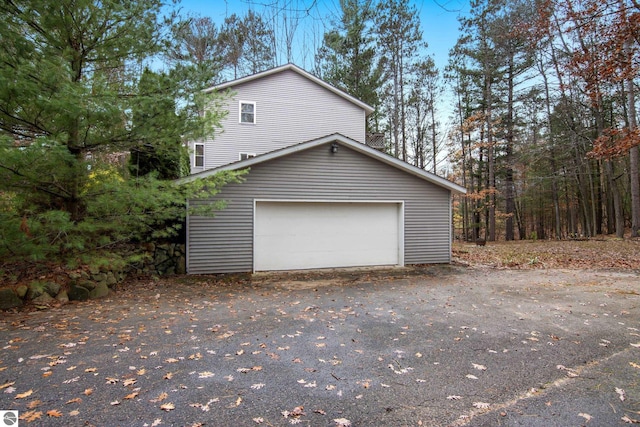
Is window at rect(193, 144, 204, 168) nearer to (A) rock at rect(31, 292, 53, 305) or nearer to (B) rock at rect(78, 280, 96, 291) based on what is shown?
(B) rock at rect(78, 280, 96, 291)

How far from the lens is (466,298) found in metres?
6.04

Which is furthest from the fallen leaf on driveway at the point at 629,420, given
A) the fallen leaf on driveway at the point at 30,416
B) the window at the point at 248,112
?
the window at the point at 248,112

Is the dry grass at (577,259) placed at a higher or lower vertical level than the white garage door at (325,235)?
lower

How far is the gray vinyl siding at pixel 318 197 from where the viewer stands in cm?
822

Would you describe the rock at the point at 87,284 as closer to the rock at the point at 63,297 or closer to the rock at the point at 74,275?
the rock at the point at 74,275

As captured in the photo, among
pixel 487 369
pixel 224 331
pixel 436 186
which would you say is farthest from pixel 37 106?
pixel 436 186

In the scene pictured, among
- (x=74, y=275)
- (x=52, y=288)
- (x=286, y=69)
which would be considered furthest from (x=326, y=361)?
(x=286, y=69)

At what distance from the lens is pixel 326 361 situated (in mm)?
3281

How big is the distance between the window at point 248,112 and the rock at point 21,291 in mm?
9762

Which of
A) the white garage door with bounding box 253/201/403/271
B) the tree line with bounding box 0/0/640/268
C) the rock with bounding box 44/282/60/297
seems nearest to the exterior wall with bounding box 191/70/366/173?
the tree line with bounding box 0/0/640/268

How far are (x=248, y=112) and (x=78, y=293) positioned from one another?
A: 9.73m

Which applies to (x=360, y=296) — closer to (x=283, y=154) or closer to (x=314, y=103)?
(x=283, y=154)

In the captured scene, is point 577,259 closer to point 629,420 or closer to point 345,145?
point 345,145

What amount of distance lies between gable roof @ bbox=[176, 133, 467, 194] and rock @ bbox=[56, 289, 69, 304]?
10.0 feet
